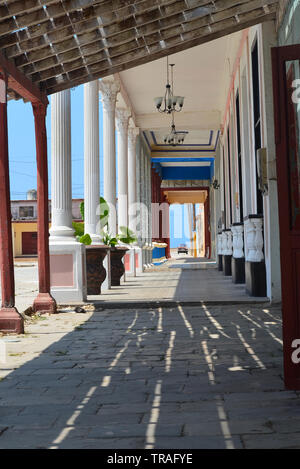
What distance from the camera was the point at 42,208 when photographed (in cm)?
752

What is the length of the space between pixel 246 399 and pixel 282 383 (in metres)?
0.45

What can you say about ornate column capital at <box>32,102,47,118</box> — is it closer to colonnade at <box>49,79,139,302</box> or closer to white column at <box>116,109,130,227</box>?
colonnade at <box>49,79,139,302</box>

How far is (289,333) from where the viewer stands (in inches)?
137

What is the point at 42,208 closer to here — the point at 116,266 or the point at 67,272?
the point at 67,272

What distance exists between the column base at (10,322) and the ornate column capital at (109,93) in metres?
9.12

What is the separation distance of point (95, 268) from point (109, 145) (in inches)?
189

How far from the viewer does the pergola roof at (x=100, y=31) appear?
5316mm

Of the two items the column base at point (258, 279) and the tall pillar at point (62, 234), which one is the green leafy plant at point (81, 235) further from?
the column base at point (258, 279)

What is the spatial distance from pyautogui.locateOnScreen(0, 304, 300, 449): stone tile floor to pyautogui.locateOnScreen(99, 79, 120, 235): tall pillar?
25.1 ft

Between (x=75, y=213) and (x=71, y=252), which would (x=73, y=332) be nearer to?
(x=71, y=252)

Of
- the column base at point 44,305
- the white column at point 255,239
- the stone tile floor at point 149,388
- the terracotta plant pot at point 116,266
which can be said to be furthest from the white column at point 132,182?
the stone tile floor at point 149,388

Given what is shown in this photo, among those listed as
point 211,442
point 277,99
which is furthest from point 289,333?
point 277,99

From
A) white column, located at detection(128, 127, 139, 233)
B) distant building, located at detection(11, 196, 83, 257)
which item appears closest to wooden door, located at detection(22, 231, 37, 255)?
distant building, located at detection(11, 196, 83, 257)

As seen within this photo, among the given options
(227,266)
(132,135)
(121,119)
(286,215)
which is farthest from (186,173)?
(286,215)
